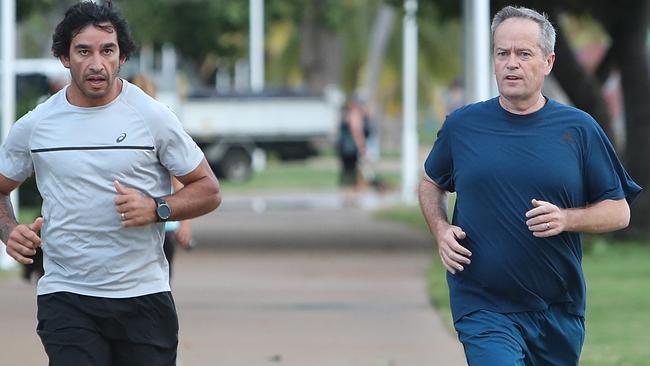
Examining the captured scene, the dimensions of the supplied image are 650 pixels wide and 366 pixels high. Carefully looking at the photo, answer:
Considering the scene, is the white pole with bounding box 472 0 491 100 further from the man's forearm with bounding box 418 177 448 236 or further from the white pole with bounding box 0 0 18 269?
the man's forearm with bounding box 418 177 448 236

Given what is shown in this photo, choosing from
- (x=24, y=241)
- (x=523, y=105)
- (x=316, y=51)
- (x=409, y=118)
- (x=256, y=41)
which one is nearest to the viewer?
(x=24, y=241)

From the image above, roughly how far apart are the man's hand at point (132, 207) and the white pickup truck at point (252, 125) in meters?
32.1

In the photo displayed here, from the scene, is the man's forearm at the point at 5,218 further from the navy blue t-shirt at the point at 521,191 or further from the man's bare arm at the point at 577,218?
the man's bare arm at the point at 577,218

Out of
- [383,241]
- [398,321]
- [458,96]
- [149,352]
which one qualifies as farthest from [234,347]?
[458,96]

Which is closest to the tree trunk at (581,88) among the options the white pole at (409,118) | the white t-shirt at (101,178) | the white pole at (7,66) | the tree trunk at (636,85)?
the tree trunk at (636,85)

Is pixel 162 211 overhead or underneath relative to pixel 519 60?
underneath

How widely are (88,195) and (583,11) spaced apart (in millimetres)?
14397

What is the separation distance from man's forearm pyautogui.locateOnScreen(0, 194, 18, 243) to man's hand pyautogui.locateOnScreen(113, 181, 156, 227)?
1.53ft

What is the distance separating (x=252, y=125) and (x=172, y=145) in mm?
34298

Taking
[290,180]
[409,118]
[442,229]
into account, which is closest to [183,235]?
[442,229]

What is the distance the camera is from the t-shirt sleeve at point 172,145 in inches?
226

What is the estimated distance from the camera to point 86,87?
5.70m

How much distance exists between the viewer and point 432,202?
6082 mm

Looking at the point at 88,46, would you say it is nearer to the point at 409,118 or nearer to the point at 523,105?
the point at 523,105
